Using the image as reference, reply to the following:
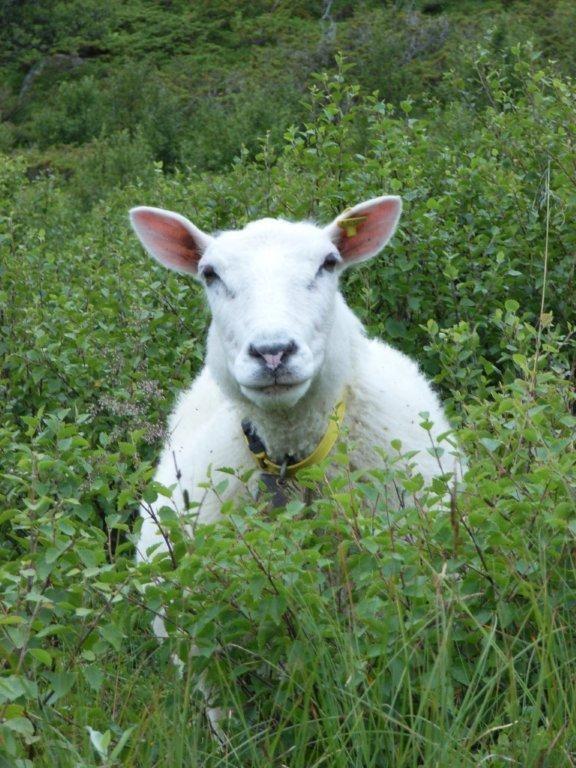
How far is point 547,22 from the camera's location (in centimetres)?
3834

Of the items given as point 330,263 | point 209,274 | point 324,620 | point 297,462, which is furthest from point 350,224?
point 324,620

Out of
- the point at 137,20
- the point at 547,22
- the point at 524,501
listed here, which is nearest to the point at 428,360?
the point at 524,501

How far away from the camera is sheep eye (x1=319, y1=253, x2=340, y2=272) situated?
5355mm

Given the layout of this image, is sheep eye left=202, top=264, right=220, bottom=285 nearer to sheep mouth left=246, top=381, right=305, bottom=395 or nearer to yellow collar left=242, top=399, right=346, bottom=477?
yellow collar left=242, top=399, right=346, bottom=477

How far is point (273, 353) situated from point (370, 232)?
124 centimetres

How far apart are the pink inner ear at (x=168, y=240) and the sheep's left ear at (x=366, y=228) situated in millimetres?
641

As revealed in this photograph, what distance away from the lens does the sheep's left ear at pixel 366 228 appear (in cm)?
565

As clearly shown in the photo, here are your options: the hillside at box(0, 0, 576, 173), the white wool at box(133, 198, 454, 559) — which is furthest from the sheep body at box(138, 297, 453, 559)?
the hillside at box(0, 0, 576, 173)

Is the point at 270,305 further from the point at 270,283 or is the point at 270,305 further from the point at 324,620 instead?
the point at 324,620

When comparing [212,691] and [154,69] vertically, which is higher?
[212,691]

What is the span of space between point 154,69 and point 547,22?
14539 mm

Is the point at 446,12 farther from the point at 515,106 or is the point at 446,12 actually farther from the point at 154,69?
the point at 515,106

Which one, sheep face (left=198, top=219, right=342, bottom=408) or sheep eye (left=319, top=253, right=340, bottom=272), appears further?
sheep eye (left=319, top=253, right=340, bottom=272)

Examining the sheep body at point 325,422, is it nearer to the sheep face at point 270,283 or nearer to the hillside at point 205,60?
the sheep face at point 270,283
